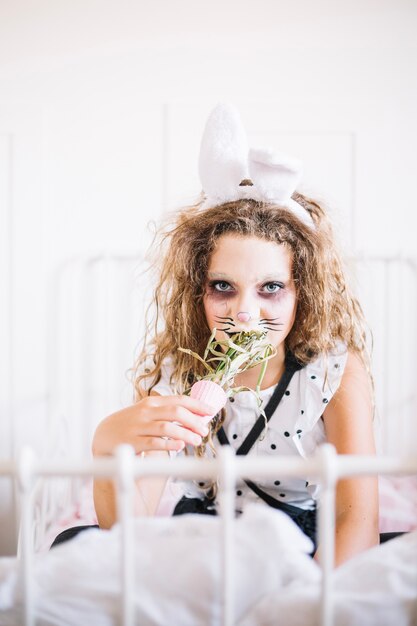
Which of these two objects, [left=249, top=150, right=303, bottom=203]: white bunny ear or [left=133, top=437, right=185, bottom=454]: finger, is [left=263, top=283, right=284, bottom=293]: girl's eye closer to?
[left=249, top=150, right=303, bottom=203]: white bunny ear

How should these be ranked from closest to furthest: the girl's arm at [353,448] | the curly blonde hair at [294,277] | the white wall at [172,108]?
the girl's arm at [353,448], the curly blonde hair at [294,277], the white wall at [172,108]

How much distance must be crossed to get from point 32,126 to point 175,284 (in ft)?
2.82

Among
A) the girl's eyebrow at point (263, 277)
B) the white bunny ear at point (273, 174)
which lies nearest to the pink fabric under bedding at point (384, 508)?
the girl's eyebrow at point (263, 277)

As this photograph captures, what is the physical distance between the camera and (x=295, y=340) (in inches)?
41.9

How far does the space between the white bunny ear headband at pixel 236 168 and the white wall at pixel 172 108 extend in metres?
0.61

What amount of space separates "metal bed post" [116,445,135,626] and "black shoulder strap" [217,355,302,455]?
484mm

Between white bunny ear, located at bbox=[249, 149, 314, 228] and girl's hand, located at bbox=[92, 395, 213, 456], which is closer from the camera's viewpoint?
girl's hand, located at bbox=[92, 395, 213, 456]

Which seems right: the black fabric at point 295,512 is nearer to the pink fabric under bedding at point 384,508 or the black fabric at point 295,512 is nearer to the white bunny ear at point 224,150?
the pink fabric under bedding at point 384,508

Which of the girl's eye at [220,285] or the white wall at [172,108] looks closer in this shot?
the girl's eye at [220,285]

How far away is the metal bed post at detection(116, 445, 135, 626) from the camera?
0.53m

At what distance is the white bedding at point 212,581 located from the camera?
549 mm

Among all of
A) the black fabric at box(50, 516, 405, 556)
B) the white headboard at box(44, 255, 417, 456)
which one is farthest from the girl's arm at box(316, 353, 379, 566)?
the white headboard at box(44, 255, 417, 456)

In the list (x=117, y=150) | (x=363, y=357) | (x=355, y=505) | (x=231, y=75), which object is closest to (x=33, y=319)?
(x=117, y=150)

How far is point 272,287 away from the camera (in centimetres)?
96
